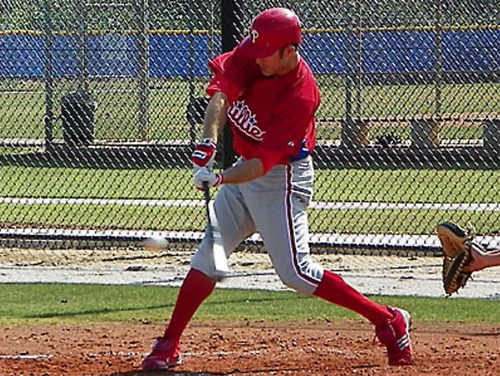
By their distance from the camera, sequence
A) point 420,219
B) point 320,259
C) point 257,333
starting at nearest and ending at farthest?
point 257,333 → point 320,259 → point 420,219

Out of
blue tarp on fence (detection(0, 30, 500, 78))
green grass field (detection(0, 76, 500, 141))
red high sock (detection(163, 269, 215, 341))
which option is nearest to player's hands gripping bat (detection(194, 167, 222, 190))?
red high sock (detection(163, 269, 215, 341))

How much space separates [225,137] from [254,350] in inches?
145

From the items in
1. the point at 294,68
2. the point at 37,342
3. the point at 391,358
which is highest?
the point at 294,68

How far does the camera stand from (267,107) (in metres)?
5.72

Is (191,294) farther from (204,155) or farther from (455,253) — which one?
(455,253)

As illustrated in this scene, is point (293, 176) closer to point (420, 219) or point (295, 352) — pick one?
point (295, 352)

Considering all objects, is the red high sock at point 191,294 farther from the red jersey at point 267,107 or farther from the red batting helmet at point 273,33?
the red batting helmet at point 273,33

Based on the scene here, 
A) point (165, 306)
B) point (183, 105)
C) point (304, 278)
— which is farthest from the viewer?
point (183, 105)

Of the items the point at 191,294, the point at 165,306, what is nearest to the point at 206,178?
the point at 191,294

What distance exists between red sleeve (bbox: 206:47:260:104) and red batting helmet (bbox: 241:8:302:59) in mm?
165

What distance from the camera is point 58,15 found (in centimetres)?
1335

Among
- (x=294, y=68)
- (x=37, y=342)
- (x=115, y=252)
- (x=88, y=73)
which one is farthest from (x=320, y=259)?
(x=88, y=73)

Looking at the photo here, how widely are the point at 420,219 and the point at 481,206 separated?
3.10ft

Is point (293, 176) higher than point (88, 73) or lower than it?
higher
